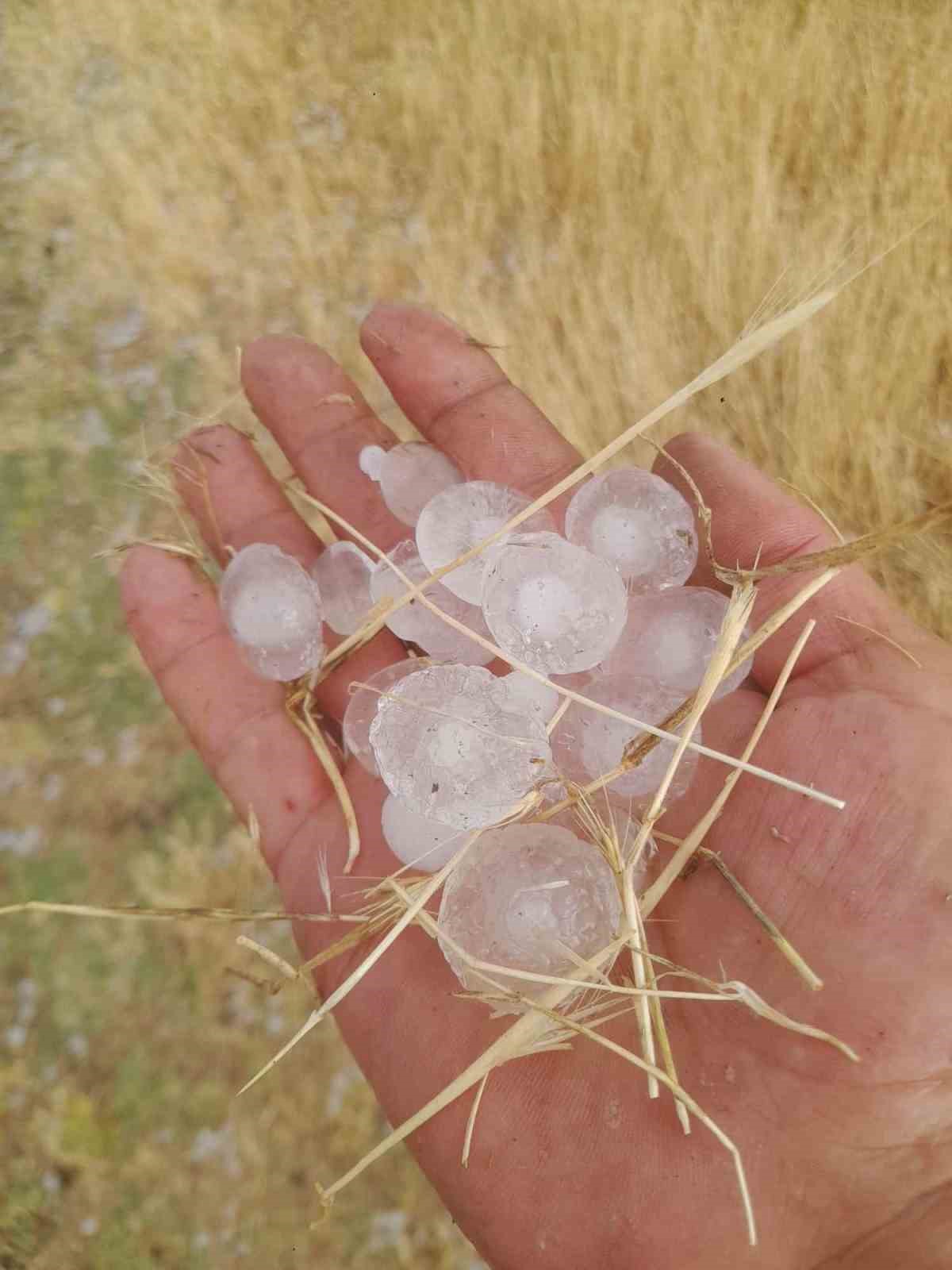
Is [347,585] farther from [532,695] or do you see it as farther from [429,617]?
[532,695]

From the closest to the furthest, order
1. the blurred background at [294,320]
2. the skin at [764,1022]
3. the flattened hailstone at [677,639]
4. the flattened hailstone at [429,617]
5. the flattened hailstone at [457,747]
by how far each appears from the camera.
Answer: the skin at [764,1022], the flattened hailstone at [457,747], the flattened hailstone at [677,639], the flattened hailstone at [429,617], the blurred background at [294,320]

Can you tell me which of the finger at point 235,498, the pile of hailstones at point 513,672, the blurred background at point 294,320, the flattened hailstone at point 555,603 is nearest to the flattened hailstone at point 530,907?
the pile of hailstones at point 513,672

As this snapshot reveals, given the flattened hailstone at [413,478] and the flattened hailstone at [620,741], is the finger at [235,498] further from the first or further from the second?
the flattened hailstone at [620,741]

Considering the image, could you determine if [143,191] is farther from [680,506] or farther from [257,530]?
[680,506]

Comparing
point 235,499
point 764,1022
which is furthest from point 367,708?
point 764,1022

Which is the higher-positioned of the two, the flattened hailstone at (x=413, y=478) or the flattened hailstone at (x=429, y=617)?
the flattened hailstone at (x=413, y=478)

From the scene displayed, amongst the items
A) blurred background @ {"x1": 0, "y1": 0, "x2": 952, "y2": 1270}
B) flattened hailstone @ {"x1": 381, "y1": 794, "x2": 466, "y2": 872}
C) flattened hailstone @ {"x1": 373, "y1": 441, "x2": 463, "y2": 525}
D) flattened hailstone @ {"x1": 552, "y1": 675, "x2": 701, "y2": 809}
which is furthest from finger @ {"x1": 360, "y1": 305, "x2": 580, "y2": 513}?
flattened hailstone @ {"x1": 381, "y1": 794, "x2": 466, "y2": 872}

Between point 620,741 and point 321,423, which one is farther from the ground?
point 321,423
